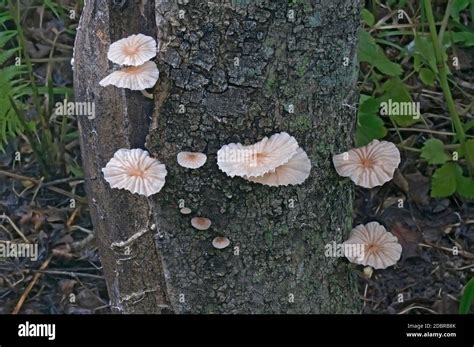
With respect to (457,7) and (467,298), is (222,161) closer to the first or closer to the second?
(467,298)

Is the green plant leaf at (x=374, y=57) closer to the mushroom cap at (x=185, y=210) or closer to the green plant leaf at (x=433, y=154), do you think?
the green plant leaf at (x=433, y=154)

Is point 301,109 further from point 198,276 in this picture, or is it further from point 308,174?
point 198,276

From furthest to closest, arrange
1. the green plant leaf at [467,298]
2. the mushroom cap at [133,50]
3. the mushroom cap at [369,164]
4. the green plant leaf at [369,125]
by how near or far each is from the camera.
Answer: the green plant leaf at [369,125] < the green plant leaf at [467,298] < the mushroom cap at [369,164] < the mushroom cap at [133,50]

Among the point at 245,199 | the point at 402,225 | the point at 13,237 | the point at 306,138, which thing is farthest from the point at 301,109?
the point at 13,237

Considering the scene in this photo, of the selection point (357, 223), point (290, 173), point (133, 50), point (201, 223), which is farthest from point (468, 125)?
point (133, 50)

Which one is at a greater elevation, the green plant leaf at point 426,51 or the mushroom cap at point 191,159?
the green plant leaf at point 426,51

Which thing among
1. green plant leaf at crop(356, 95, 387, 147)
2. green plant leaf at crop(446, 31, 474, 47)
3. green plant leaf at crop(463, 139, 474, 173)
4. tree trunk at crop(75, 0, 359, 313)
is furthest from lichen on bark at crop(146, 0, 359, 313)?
green plant leaf at crop(446, 31, 474, 47)

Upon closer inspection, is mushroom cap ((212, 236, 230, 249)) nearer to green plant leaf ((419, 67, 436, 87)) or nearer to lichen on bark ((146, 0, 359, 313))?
lichen on bark ((146, 0, 359, 313))

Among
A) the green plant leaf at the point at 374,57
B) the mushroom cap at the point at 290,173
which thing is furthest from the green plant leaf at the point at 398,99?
the mushroom cap at the point at 290,173
